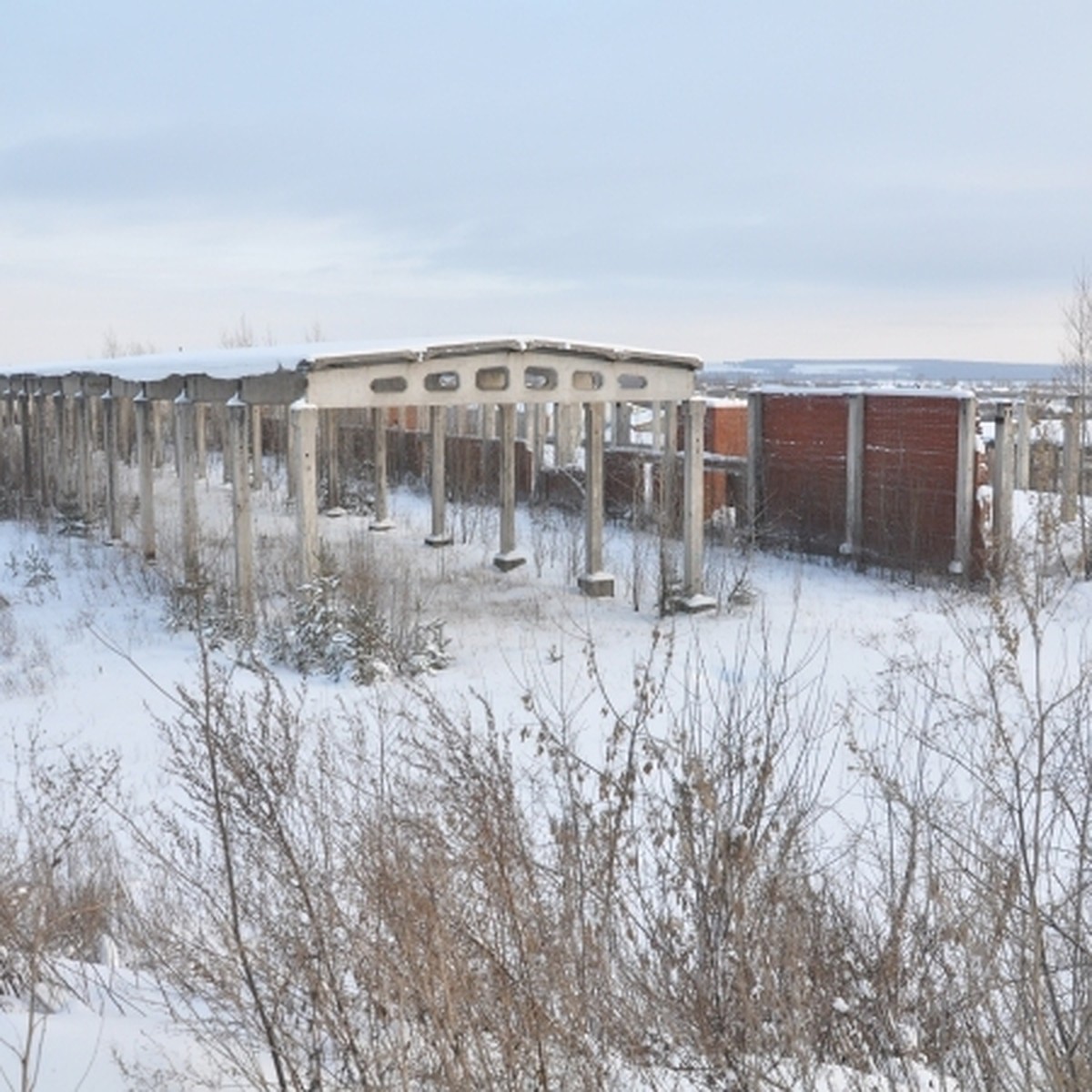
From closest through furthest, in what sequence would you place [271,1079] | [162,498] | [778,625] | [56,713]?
[271,1079] < [56,713] < [778,625] < [162,498]

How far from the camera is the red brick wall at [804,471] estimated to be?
16.1m

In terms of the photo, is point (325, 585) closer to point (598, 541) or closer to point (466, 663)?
point (466, 663)

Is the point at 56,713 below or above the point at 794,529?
below

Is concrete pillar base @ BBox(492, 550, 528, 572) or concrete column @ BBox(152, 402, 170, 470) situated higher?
concrete column @ BBox(152, 402, 170, 470)

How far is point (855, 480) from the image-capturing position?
1564 centimetres

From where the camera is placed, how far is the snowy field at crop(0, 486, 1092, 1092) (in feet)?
13.5

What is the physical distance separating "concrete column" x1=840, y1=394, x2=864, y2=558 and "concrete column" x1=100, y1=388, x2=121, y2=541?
9.98 meters

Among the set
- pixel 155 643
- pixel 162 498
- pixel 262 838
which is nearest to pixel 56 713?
pixel 155 643

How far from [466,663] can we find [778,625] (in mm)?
3342

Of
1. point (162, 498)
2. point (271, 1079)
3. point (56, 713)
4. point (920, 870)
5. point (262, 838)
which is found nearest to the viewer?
point (271, 1079)

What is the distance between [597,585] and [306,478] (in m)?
4.09

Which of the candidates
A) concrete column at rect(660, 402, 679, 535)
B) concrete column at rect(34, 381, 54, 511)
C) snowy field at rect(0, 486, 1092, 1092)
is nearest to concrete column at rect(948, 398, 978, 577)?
snowy field at rect(0, 486, 1092, 1092)

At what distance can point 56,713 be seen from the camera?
9.53 meters

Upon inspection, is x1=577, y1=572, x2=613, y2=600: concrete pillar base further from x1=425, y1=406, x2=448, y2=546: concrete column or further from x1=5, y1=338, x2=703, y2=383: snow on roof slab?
x1=425, y1=406, x2=448, y2=546: concrete column
